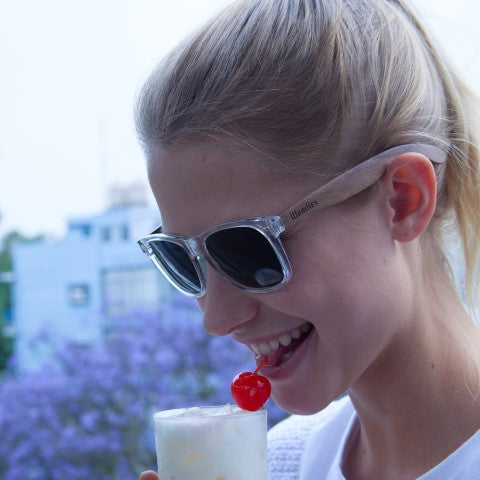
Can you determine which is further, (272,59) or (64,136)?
(64,136)

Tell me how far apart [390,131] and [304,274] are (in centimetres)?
23

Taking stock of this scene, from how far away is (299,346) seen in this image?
1057mm

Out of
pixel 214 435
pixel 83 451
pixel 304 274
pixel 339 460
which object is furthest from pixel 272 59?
pixel 83 451

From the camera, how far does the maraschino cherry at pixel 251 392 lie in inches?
41.8

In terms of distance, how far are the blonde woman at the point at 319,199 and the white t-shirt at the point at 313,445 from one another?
0.55 feet

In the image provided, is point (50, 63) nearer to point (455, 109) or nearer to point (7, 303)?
point (7, 303)

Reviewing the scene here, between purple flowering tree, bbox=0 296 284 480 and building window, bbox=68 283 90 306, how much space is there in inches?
10.2

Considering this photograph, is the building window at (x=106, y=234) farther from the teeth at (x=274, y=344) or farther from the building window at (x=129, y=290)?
the teeth at (x=274, y=344)

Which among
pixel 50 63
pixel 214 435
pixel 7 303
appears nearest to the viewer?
pixel 214 435

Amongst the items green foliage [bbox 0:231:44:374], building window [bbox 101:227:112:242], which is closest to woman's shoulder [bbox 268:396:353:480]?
building window [bbox 101:227:112:242]

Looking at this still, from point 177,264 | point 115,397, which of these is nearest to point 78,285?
point 115,397

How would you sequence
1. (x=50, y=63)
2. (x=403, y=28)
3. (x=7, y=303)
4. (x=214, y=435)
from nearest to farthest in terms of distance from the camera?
(x=214, y=435) < (x=403, y=28) < (x=50, y=63) < (x=7, y=303)

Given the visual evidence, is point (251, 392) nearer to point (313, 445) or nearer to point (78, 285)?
point (313, 445)

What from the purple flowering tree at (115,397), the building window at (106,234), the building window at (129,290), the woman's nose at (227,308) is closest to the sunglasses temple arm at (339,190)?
the woman's nose at (227,308)
